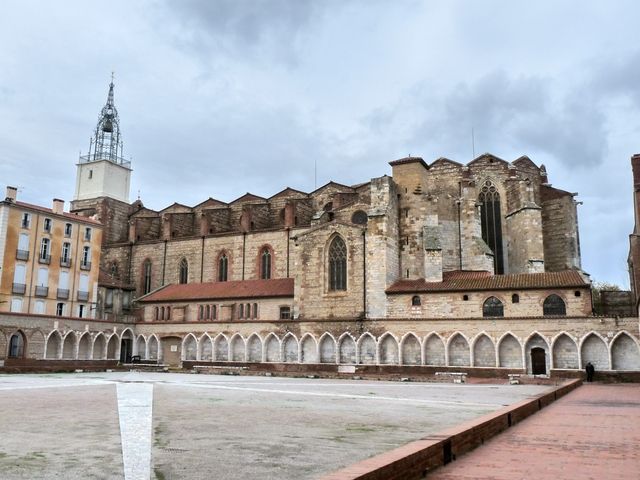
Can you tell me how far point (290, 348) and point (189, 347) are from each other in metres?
9.38

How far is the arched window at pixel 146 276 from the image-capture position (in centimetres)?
5759

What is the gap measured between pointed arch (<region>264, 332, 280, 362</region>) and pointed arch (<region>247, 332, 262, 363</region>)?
65 cm

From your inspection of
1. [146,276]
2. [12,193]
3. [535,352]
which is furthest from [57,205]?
[535,352]

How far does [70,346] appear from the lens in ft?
148

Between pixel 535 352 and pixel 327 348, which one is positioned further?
pixel 327 348

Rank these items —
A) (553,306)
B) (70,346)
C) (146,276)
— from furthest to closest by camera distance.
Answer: (146,276) < (70,346) < (553,306)

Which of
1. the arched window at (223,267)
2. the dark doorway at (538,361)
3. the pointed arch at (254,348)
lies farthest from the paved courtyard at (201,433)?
the arched window at (223,267)

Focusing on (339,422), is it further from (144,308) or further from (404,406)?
(144,308)

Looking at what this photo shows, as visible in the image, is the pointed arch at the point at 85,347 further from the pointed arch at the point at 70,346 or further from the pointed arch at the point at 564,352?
the pointed arch at the point at 564,352

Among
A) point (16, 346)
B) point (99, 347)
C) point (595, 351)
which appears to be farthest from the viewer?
point (99, 347)

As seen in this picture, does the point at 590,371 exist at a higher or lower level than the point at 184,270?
lower

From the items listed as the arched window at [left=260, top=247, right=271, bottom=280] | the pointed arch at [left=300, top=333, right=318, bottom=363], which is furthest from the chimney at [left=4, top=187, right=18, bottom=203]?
the pointed arch at [left=300, top=333, right=318, bottom=363]

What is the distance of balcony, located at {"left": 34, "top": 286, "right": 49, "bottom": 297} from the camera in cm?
4672

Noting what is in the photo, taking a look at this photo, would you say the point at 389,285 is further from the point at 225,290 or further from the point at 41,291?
the point at 41,291
